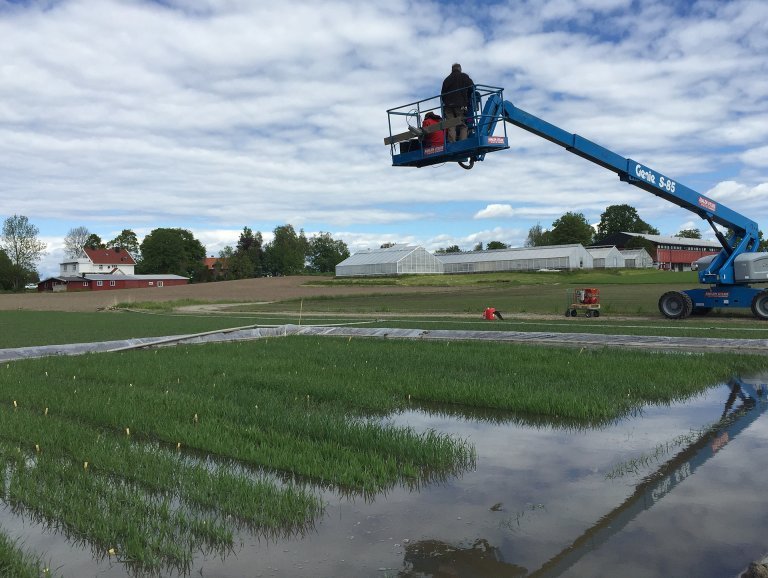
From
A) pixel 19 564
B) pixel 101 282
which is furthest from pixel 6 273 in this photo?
pixel 19 564

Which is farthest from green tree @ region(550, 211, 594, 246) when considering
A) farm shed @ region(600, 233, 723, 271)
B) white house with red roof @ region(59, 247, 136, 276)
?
white house with red roof @ region(59, 247, 136, 276)

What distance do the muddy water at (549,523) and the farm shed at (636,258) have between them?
116826 mm

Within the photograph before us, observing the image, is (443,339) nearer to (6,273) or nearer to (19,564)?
(19,564)

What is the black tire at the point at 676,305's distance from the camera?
25.4 metres

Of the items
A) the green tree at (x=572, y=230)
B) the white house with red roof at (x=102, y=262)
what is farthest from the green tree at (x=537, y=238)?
the white house with red roof at (x=102, y=262)

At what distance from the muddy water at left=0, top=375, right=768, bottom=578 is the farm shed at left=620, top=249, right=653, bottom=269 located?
11683 centimetres

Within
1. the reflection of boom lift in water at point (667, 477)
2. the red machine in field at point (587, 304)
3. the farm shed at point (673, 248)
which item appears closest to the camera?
the reflection of boom lift in water at point (667, 477)

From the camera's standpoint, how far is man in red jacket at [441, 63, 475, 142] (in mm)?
15352

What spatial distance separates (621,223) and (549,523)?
157232mm

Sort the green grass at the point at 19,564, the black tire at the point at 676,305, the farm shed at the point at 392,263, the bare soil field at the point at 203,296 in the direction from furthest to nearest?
the farm shed at the point at 392,263, the bare soil field at the point at 203,296, the black tire at the point at 676,305, the green grass at the point at 19,564

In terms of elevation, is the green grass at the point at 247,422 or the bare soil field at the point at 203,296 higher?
the bare soil field at the point at 203,296

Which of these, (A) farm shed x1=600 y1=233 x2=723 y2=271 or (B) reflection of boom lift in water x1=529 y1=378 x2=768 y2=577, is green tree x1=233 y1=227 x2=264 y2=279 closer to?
(A) farm shed x1=600 y1=233 x2=723 y2=271

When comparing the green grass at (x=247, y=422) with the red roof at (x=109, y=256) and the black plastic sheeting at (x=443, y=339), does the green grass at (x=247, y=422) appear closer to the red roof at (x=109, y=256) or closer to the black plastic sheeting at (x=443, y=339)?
the black plastic sheeting at (x=443, y=339)

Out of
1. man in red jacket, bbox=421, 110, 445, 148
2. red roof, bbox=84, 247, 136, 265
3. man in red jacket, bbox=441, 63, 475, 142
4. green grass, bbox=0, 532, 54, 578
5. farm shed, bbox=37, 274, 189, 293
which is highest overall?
red roof, bbox=84, 247, 136, 265
